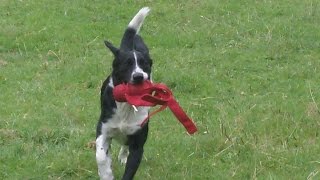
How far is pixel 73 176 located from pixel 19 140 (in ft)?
3.39

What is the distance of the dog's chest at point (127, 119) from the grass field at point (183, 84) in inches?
25.2

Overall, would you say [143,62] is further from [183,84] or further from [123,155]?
[183,84]

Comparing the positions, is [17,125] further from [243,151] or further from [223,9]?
[223,9]

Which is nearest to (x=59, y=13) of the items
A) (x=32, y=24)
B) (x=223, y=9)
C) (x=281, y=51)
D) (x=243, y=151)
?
(x=32, y=24)

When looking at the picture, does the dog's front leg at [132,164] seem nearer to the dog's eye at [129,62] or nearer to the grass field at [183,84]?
the grass field at [183,84]

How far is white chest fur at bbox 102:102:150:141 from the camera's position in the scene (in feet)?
22.2

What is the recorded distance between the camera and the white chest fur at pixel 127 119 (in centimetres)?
678

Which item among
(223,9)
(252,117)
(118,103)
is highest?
(118,103)

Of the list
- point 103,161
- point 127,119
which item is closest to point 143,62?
point 127,119

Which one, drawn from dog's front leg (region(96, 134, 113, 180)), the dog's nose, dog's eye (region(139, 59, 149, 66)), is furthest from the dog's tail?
dog's front leg (region(96, 134, 113, 180))

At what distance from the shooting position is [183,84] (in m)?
9.97

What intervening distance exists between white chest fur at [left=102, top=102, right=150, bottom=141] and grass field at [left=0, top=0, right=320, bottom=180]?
64 centimetres

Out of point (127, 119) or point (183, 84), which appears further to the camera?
point (183, 84)

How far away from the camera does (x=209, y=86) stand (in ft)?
32.7
